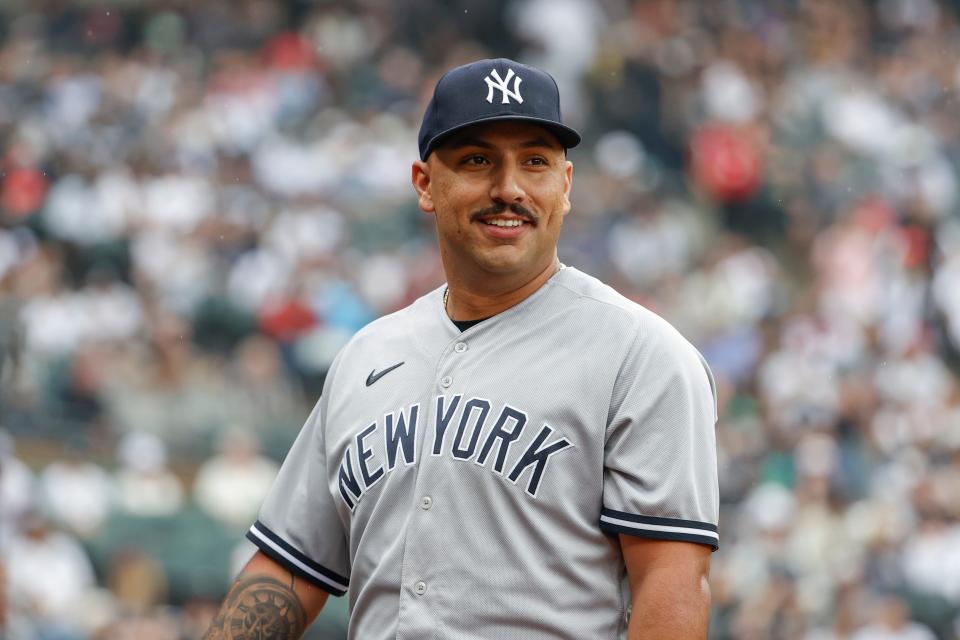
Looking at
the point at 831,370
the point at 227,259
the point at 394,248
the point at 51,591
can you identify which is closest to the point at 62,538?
the point at 51,591

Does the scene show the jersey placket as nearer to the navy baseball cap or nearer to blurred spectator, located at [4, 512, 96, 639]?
the navy baseball cap

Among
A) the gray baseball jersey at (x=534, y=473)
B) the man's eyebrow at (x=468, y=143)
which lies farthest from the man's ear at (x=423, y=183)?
the gray baseball jersey at (x=534, y=473)

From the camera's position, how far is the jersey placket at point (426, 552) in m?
2.24

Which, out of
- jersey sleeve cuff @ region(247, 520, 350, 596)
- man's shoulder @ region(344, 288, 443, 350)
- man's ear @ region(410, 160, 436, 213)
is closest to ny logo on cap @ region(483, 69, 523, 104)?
man's ear @ region(410, 160, 436, 213)

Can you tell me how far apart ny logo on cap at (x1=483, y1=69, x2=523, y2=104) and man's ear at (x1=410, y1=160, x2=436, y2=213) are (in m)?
0.22

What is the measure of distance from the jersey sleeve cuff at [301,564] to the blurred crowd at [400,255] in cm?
560

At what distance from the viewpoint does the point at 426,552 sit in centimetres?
226

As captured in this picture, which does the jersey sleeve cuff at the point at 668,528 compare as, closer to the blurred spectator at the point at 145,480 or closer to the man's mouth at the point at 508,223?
the man's mouth at the point at 508,223

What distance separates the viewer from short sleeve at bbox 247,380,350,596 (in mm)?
2559

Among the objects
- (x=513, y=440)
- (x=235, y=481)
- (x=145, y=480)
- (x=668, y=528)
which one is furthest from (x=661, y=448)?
(x=145, y=480)

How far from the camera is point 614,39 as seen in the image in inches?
496

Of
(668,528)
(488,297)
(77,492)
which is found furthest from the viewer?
(77,492)

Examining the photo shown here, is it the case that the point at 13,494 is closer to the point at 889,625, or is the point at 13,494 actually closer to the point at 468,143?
the point at 889,625

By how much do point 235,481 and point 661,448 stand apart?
7.05 m
